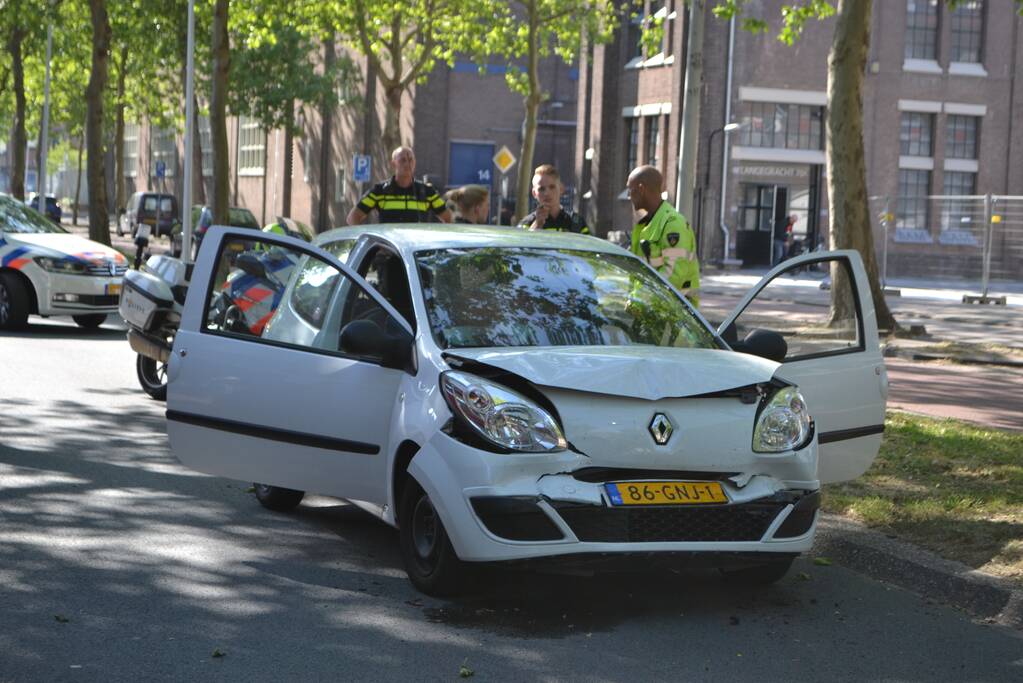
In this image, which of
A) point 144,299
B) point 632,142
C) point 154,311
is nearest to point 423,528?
point 154,311

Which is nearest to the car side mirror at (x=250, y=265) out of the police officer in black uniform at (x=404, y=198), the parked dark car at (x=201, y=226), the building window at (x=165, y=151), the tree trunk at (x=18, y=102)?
the police officer in black uniform at (x=404, y=198)

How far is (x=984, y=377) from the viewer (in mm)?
16859

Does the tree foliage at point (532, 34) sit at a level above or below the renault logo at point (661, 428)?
above

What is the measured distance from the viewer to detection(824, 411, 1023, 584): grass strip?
7.18 meters

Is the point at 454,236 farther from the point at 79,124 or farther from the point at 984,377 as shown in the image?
the point at 79,124

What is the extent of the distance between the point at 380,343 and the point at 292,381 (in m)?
0.60

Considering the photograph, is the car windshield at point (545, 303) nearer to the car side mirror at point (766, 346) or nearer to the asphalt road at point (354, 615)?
the car side mirror at point (766, 346)

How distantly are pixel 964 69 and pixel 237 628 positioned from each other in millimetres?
42811

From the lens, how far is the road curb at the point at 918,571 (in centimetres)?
637

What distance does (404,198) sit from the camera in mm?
12773

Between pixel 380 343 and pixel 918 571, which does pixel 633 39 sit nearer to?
pixel 918 571

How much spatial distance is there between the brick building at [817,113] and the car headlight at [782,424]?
36.4 metres

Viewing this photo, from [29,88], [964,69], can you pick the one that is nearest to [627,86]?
[964,69]

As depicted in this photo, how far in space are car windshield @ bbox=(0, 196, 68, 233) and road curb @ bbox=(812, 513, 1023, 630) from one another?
13.8 m
